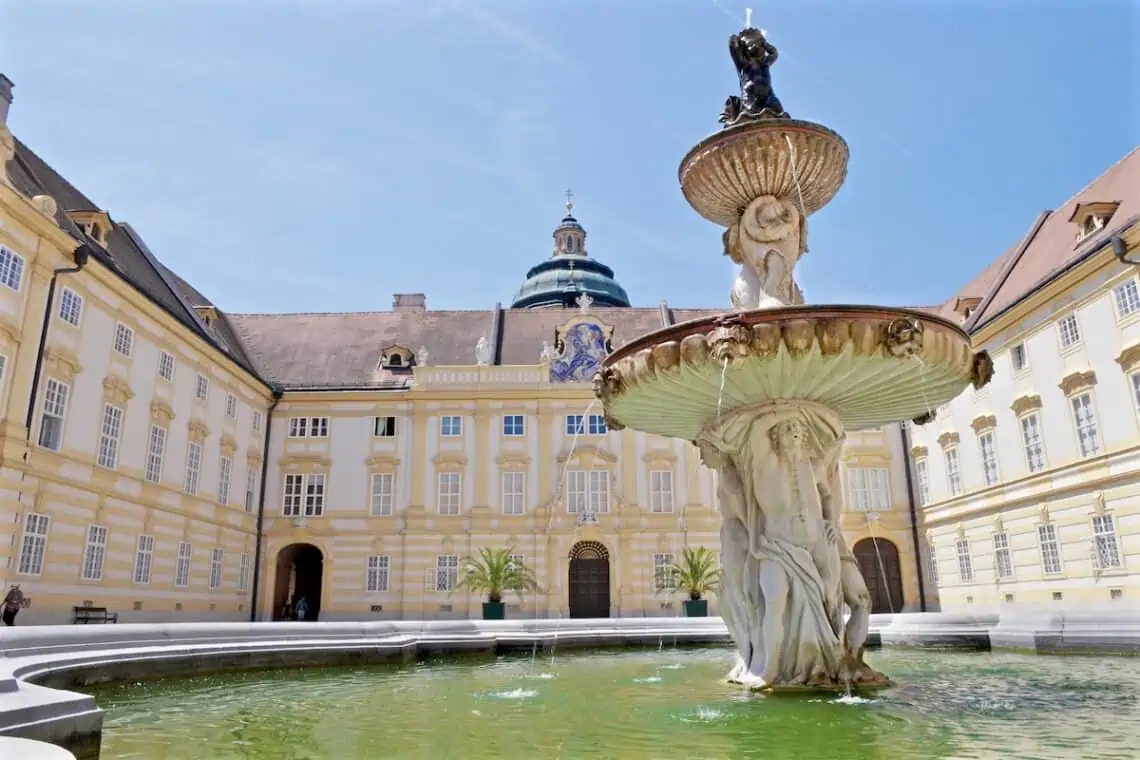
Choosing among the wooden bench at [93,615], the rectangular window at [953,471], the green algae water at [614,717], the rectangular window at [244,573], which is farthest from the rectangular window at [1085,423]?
the rectangular window at [244,573]

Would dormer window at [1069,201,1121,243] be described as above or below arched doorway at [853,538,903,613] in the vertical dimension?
above

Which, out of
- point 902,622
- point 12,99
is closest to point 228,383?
point 12,99

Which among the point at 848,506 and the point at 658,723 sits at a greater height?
the point at 848,506

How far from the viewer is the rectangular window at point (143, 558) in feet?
77.5

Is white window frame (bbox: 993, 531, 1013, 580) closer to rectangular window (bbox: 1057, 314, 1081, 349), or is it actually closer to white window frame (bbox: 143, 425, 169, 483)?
rectangular window (bbox: 1057, 314, 1081, 349)

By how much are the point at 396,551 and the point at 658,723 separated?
2732 cm

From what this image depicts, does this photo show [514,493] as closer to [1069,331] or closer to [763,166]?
[1069,331]

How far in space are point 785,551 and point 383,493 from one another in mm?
26700

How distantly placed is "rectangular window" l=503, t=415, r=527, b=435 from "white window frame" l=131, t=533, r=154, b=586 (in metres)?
13.7

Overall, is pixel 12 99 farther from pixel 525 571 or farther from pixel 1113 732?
pixel 1113 732

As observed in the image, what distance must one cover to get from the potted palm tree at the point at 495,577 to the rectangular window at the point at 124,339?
1336 centimetres

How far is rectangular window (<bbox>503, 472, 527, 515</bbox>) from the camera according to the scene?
1282 inches

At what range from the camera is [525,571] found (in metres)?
31.3

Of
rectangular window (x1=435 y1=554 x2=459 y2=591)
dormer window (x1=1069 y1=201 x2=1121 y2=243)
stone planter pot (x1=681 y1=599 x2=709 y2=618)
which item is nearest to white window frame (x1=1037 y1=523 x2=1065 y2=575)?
dormer window (x1=1069 y1=201 x2=1121 y2=243)
